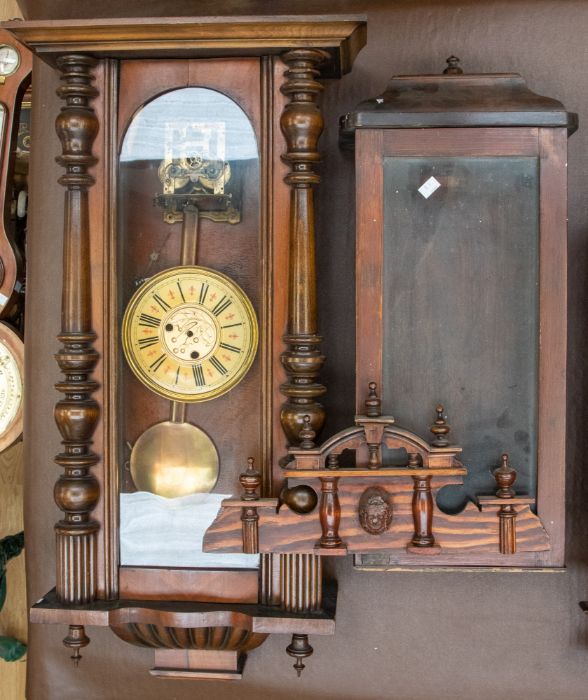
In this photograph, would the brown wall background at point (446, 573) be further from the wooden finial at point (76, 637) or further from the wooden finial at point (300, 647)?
the wooden finial at point (76, 637)

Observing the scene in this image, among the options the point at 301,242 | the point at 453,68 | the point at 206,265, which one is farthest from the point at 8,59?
the point at 453,68

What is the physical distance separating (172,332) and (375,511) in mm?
477

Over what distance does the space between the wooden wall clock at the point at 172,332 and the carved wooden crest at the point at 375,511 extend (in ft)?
0.48

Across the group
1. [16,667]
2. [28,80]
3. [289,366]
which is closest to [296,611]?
[289,366]

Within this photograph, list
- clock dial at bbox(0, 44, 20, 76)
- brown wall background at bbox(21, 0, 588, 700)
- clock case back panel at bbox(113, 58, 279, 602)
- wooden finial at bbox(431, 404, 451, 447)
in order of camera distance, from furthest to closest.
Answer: clock dial at bbox(0, 44, 20, 76)
brown wall background at bbox(21, 0, 588, 700)
clock case back panel at bbox(113, 58, 279, 602)
wooden finial at bbox(431, 404, 451, 447)

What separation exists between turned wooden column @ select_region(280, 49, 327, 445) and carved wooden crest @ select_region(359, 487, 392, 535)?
142 millimetres

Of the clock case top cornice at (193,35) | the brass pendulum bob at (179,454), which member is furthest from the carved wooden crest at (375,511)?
the clock case top cornice at (193,35)

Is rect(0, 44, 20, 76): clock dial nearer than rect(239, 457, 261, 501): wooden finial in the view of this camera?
No

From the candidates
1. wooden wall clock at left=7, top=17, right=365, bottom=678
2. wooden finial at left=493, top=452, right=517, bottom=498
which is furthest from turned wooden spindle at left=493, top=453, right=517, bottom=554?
wooden wall clock at left=7, top=17, right=365, bottom=678

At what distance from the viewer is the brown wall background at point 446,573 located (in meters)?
1.71

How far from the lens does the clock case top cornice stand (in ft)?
4.70

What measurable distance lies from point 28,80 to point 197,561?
1093 millimetres

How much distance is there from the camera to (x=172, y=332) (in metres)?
1.53

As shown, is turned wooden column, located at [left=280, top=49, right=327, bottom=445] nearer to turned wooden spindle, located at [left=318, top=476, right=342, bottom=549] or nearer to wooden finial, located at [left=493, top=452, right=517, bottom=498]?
turned wooden spindle, located at [left=318, top=476, right=342, bottom=549]
